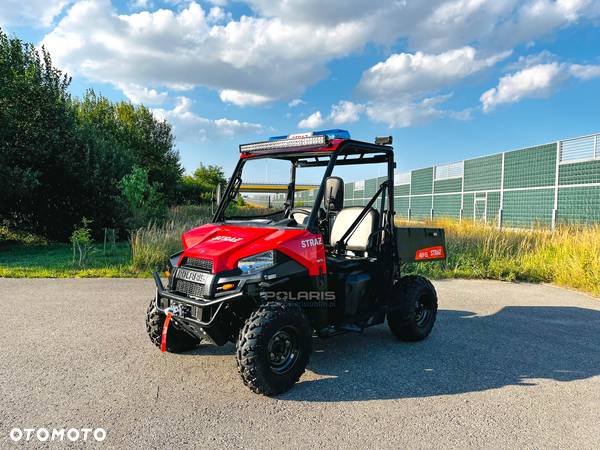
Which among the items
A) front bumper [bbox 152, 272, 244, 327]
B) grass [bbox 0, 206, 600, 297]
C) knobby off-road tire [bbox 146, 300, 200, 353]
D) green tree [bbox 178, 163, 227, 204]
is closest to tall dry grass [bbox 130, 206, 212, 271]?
grass [bbox 0, 206, 600, 297]

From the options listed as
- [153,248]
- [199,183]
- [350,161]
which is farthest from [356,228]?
[199,183]

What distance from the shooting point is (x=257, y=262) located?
372 cm

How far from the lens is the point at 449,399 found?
3588 mm

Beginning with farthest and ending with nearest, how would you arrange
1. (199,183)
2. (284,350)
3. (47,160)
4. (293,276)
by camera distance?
(199,183) → (47,160) → (293,276) → (284,350)

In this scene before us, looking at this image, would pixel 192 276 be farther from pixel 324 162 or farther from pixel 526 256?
pixel 526 256

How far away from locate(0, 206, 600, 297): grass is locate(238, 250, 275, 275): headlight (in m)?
6.26

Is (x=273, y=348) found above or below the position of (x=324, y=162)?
below

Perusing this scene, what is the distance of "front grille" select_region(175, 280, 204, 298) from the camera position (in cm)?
373

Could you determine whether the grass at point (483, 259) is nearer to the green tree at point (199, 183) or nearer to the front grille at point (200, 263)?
the front grille at point (200, 263)

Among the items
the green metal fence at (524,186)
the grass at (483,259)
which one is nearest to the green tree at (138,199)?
the grass at (483,259)

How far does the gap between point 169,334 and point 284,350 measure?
131 centimetres

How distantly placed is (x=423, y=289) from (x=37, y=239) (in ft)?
54.2

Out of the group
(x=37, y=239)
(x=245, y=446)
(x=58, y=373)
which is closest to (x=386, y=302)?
(x=245, y=446)

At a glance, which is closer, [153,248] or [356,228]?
[356,228]
